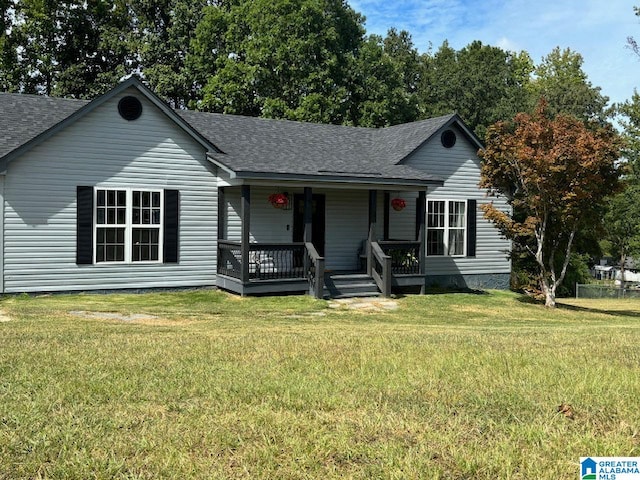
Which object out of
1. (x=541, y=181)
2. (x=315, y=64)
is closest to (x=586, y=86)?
(x=315, y=64)

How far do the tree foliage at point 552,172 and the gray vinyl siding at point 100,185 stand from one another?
814 cm

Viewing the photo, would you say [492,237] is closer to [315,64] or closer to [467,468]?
[315,64]

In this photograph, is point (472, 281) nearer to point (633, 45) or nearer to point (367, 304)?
point (367, 304)

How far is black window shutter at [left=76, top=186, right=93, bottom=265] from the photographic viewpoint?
49.1ft

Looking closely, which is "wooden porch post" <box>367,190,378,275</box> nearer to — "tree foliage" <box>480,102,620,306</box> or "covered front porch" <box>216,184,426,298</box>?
"covered front porch" <box>216,184,426,298</box>

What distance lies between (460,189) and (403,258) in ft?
12.7

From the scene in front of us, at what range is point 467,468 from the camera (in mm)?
3801

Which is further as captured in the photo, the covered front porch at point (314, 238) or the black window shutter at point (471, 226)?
the black window shutter at point (471, 226)

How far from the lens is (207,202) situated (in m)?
16.8

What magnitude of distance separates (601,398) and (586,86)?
168 feet

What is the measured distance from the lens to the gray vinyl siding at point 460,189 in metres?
20.0

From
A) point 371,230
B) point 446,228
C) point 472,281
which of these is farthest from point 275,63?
point 371,230

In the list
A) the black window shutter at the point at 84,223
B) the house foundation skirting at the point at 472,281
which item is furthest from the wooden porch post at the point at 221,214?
the house foundation skirting at the point at 472,281

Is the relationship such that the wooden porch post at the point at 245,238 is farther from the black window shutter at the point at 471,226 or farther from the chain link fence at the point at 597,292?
the chain link fence at the point at 597,292
